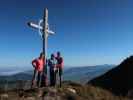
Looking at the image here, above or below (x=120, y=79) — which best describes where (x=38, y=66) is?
above

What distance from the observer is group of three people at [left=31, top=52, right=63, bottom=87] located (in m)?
17.4

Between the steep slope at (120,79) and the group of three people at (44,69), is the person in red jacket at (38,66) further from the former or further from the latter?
the steep slope at (120,79)

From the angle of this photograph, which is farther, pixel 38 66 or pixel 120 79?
pixel 120 79

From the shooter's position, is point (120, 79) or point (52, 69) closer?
point (52, 69)

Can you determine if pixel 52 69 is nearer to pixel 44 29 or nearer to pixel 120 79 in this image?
pixel 44 29

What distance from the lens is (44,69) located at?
18.2m

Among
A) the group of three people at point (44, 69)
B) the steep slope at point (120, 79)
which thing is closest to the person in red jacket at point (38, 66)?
the group of three people at point (44, 69)

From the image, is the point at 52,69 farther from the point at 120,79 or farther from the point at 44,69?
the point at 120,79

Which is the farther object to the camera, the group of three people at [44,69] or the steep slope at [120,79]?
the steep slope at [120,79]

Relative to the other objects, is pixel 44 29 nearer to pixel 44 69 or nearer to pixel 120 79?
pixel 44 69

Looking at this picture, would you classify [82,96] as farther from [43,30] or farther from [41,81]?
[43,30]

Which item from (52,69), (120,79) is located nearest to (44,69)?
(52,69)

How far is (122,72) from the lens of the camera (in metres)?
27.8

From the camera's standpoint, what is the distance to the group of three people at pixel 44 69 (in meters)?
17.4
